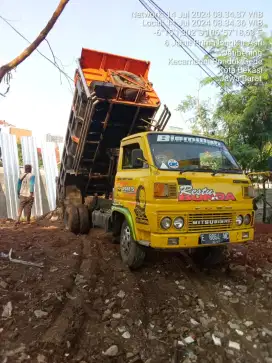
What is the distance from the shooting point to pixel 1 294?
3631mm

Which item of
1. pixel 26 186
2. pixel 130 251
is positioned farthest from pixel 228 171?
pixel 26 186

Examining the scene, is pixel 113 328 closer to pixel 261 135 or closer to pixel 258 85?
pixel 261 135

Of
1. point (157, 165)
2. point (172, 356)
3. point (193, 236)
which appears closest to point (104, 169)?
point (157, 165)

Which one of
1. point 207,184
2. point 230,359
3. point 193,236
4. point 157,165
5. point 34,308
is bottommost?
point 230,359

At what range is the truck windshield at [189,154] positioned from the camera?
169 inches

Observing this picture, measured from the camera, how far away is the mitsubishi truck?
3.92m

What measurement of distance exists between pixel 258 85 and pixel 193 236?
238 inches

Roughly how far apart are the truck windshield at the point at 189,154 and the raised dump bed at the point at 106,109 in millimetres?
1566

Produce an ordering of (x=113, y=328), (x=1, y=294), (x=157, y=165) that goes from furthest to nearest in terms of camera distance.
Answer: (x=157, y=165) < (x=1, y=294) < (x=113, y=328)

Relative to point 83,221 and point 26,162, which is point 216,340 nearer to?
point 83,221

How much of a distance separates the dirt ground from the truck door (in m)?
0.95

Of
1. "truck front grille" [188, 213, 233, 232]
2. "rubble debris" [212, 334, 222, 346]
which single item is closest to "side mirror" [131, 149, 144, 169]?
"truck front grille" [188, 213, 233, 232]

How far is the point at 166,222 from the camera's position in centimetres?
385

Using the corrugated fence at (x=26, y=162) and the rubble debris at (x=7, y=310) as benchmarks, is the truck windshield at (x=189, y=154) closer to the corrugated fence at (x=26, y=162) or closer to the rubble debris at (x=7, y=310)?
the rubble debris at (x=7, y=310)
